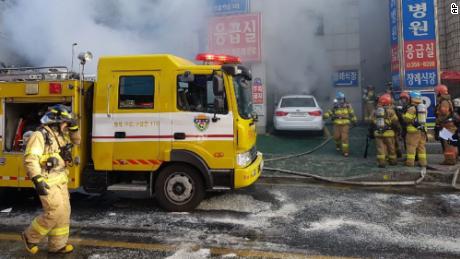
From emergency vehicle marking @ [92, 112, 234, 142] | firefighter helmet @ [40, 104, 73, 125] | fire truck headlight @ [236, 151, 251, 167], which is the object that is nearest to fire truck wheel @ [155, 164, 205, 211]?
emergency vehicle marking @ [92, 112, 234, 142]

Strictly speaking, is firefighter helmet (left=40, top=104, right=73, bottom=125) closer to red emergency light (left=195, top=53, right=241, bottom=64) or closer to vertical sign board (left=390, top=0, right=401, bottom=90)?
red emergency light (left=195, top=53, right=241, bottom=64)

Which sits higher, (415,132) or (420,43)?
(420,43)

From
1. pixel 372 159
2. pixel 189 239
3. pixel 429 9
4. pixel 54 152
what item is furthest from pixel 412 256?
pixel 429 9

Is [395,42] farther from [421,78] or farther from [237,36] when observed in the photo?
[237,36]

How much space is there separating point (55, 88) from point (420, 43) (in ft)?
27.8

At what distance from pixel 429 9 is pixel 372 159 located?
4027mm

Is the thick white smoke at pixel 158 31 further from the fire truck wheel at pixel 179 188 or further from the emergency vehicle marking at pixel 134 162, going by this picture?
the fire truck wheel at pixel 179 188

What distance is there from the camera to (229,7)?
42.5ft

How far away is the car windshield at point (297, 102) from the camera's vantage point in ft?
37.4

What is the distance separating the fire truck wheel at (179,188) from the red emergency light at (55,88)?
179 cm

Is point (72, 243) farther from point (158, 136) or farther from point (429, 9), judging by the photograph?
point (429, 9)

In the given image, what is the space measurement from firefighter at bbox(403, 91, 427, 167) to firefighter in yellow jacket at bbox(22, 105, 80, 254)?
20.9 feet

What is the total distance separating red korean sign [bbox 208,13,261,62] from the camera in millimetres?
12773

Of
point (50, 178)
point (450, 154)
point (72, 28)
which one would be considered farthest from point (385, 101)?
point (72, 28)
